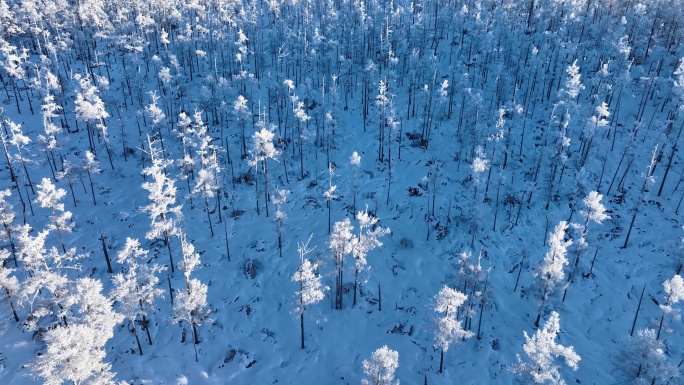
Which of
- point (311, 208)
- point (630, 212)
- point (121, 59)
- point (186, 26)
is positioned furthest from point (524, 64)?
point (121, 59)

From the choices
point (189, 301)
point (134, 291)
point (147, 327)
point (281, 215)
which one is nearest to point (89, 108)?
point (281, 215)

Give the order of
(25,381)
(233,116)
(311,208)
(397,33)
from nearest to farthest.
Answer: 1. (25,381)
2. (311,208)
3. (233,116)
4. (397,33)

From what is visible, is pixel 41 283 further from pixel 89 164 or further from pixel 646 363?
pixel 646 363

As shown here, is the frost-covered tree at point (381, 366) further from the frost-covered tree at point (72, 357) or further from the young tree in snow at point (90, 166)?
the young tree in snow at point (90, 166)

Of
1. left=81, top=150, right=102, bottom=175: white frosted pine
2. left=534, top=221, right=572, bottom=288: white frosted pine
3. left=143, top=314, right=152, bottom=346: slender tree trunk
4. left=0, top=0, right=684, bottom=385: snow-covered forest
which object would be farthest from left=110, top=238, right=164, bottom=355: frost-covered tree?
left=534, top=221, right=572, bottom=288: white frosted pine

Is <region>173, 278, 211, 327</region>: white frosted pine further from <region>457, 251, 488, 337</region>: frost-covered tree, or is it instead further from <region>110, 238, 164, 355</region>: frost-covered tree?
<region>457, 251, 488, 337</region>: frost-covered tree

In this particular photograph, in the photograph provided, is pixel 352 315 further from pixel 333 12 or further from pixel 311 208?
pixel 333 12

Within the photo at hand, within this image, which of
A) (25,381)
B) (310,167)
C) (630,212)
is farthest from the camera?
(310,167)
